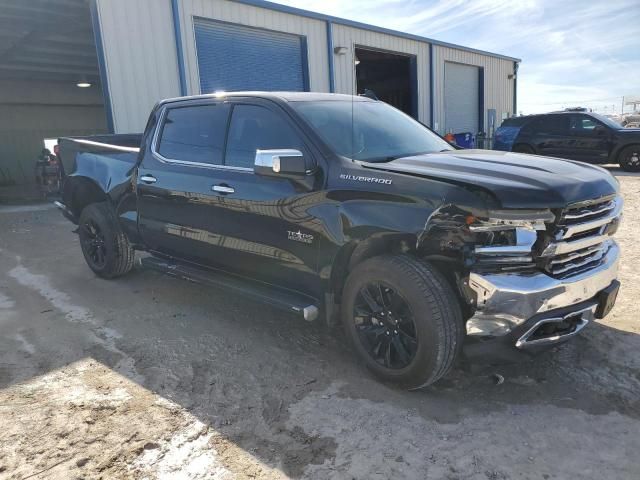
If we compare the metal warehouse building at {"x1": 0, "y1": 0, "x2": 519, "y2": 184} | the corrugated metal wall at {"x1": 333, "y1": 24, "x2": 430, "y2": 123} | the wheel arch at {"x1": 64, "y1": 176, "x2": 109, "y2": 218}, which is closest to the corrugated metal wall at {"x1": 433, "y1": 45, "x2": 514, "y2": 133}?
the metal warehouse building at {"x1": 0, "y1": 0, "x2": 519, "y2": 184}

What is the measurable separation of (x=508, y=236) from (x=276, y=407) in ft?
5.37

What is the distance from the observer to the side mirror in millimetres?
3182

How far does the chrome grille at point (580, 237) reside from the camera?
277cm

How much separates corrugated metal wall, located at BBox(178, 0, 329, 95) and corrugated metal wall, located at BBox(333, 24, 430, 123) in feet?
1.72

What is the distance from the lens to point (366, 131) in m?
3.77

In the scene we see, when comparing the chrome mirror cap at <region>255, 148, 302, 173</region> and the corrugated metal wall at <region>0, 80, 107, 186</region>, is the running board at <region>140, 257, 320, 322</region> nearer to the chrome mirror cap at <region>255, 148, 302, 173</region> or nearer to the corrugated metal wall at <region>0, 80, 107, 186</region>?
the chrome mirror cap at <region>255, 148, 302, 173</region>

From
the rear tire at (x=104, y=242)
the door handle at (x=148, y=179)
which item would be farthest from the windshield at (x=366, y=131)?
the rear tire at (x=104, y=242)

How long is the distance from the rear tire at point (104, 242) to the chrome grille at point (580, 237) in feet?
13.5

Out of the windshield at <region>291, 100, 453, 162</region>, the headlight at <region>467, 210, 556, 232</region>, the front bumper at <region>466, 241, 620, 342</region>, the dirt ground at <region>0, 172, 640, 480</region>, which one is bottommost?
→ the dirt ground at <region>0, 172, 640, 480</region>

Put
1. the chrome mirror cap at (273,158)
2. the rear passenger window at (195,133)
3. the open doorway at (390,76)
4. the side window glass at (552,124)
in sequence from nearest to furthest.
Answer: the chrome mirror cap at (273,158), the rear passenger window at (195,133), the side window glass at (552,124), the open doorway at (390,76)

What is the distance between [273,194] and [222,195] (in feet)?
1.77

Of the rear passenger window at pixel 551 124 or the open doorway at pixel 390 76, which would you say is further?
the open doorway at pixel 390 76

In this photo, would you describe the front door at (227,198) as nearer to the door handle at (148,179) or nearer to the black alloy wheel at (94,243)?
the door handle at (148,179)

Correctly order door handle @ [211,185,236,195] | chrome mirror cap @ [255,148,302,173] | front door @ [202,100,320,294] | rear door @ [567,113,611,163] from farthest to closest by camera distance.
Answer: rear door @ [567,113,611,163]
door handle @ [211,185,236,195]
front door @ [202,100,320,294]
chrome mirror cap @ [255,148,302,173]
